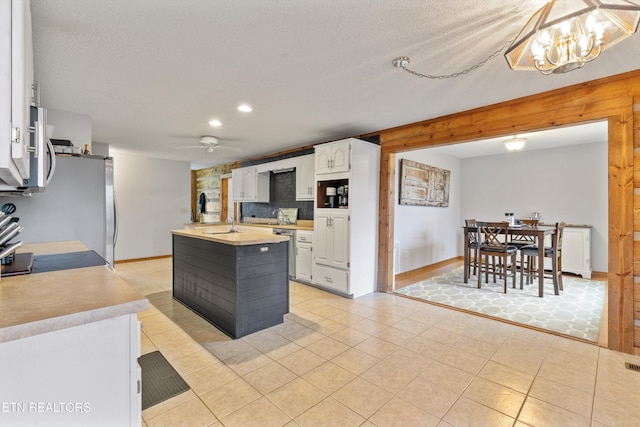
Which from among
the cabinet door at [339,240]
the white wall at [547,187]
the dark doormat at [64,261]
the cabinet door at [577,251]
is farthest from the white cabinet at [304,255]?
the cabinet door at [577,251]

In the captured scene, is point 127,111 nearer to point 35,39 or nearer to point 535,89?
point 35,39

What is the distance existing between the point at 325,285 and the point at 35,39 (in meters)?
3.76

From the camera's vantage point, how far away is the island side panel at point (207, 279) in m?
2.75

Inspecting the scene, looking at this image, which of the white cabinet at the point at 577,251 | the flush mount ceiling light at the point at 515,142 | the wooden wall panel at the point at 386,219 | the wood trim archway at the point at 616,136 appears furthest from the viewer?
the white cabinet at the point at 577,251

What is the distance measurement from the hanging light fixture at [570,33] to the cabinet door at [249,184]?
499 centimetres

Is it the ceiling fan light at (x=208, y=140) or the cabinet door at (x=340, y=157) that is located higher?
the ceiling fan light at (x=208, y=140)

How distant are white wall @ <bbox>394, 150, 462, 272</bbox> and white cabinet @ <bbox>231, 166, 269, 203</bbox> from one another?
8.99 feet

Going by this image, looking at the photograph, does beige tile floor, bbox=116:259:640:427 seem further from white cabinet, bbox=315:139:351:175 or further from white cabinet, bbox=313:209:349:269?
white cabinet, bbox=315:139:351:175

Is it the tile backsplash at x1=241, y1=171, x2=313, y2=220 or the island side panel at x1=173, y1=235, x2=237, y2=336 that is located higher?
the tile backsplash at x1=241, y1=171, x2=313, y2=220

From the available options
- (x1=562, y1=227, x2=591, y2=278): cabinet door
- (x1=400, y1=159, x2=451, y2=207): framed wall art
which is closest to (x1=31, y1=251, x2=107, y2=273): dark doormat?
(x1=400, y1=159, x2=451, y2=207): framed wall art

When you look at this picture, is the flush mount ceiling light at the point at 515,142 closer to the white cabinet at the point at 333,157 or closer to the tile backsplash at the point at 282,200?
the white cabinet at the point at 333,157

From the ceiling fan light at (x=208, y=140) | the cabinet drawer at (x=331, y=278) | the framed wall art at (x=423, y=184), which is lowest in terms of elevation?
the cabinet drawer at (x=331, y=278)

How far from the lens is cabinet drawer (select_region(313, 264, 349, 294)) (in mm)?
3956

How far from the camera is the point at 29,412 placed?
2.83 feet
